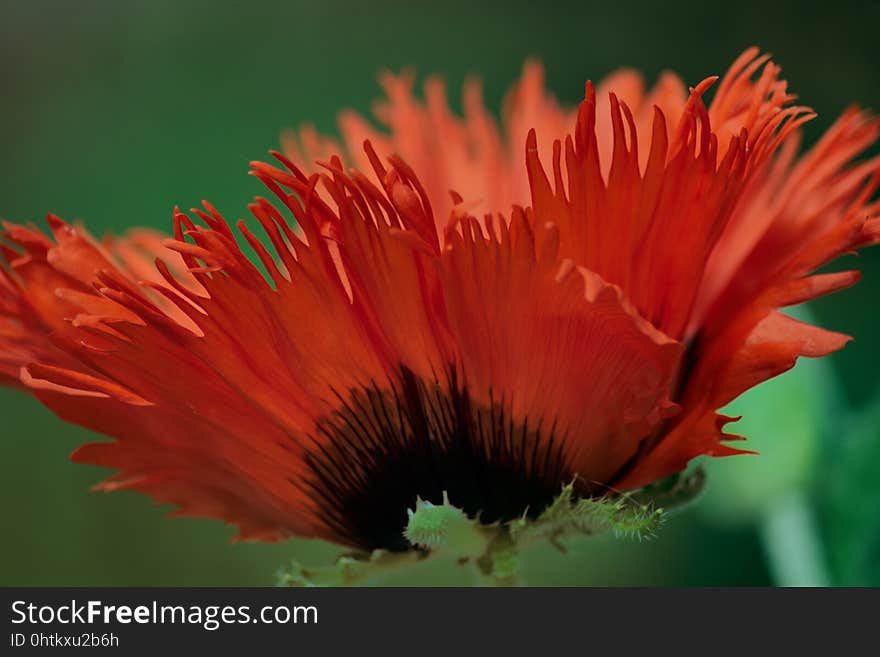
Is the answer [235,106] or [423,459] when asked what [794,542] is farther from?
[235,106]

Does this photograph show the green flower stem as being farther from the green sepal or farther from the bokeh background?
the green sepal

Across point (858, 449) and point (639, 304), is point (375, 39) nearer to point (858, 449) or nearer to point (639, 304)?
point (858, 449)

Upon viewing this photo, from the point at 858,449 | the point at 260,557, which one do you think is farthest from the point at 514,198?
the point at 260,557

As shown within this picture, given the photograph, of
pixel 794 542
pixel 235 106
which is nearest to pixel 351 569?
pixel 794 542

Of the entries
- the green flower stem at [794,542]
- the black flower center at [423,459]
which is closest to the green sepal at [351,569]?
the black flower center at [423,459]

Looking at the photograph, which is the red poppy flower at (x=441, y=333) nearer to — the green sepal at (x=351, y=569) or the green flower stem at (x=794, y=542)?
the green sepal at (x=351, y=569)

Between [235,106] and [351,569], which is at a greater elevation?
[235,106]
